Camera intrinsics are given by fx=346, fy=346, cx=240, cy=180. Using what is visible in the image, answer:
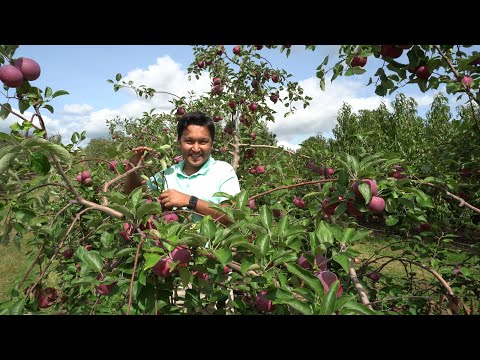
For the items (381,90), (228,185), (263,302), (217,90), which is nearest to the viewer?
(263,302)

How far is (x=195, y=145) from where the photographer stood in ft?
6.82

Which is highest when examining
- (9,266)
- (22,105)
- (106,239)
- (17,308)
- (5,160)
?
(22,105)

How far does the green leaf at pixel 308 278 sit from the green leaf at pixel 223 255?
7.3 inches

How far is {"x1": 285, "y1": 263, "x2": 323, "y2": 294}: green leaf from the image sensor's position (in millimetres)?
1044

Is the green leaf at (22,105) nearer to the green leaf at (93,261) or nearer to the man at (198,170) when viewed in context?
the green leaf at (93,261)

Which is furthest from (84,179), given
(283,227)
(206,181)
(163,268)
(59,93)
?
(283,227)

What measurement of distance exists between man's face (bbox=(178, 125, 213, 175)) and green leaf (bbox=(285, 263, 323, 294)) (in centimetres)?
116

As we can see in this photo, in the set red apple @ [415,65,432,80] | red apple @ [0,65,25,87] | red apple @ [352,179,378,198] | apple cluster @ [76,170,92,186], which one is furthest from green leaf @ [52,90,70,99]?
red apple @ [415,65,432,80]

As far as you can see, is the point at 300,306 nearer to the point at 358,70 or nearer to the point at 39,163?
the point at 39,163

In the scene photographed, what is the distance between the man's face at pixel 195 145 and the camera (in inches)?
81.6

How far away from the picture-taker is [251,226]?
3.85ft

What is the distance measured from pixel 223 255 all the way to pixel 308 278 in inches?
10.8

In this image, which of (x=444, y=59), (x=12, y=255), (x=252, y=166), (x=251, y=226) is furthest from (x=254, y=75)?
(x=12, y=255)

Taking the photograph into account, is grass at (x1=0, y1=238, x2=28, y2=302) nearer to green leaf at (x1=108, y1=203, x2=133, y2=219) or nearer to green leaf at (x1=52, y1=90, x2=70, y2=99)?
green leaf at (x1=52, y1=90, x2=70, y2=99)
